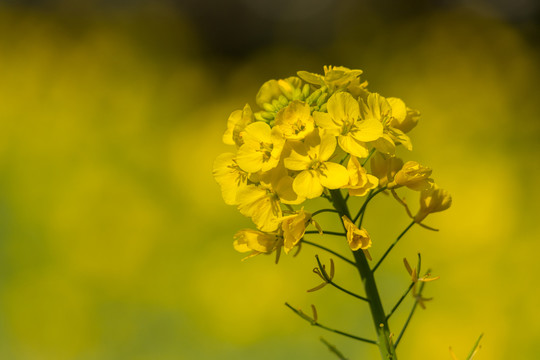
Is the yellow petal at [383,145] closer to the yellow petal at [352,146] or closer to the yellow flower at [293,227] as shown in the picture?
the yellow petal at [352,146]

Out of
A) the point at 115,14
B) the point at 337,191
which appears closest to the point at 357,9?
the point at 115,14

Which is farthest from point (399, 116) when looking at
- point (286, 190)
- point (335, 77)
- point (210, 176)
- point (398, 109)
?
point (210, 176)

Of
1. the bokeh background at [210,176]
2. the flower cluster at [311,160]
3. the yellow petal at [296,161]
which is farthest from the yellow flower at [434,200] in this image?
the bokeh background at [210,176]

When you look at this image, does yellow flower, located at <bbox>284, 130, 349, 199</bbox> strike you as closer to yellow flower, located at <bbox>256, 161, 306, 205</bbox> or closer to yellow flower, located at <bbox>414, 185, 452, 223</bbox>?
yellow flower, located at <bbox>256, 161, 306, 205</bbox>

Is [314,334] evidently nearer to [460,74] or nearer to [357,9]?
[460,74]

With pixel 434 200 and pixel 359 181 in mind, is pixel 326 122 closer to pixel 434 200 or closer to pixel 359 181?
pixel 359 181

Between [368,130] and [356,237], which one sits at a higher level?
[368,130]
